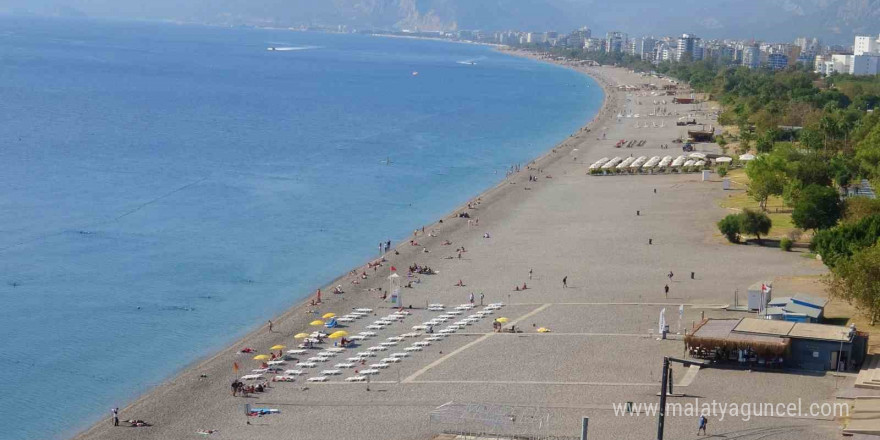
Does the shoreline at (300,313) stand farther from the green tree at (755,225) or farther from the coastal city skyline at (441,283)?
the green tree at (755,225)

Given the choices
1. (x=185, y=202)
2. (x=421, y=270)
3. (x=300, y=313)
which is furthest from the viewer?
(x=185, y=202)

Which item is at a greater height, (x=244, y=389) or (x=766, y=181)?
(x=766, y=181)

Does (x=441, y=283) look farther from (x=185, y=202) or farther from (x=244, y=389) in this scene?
(x=185, y=202)

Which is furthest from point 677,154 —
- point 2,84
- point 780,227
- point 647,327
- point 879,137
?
point 2,84

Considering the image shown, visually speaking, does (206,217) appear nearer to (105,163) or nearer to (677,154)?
(105,163)

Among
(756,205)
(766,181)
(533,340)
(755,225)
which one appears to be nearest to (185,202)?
(756,205)
